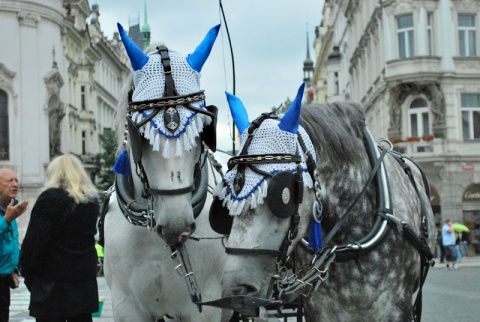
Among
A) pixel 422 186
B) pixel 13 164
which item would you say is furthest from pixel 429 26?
pixel 422 186

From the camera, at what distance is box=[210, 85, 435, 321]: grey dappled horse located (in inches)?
152

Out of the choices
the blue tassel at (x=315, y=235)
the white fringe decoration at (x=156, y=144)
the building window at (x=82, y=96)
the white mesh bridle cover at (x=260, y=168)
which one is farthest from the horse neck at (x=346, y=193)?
the building window at (x=82, y=96)

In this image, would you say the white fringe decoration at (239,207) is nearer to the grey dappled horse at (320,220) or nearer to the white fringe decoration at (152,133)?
the grey dappled horse at (320,220)

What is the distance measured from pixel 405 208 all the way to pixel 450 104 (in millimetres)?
31747

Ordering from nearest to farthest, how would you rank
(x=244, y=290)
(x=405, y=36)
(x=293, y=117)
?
(x=244, y=290), (x=293, y=117), (x=405, y=36)

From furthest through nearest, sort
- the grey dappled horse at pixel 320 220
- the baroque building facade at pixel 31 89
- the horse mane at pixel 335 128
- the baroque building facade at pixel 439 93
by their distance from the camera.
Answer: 1. the baroque building facade at pixel 31 89
2. the baroque building facade at pixel 439 93
3. the horse mane at pixel 335 128
4. the grey dappled horse at pixel 320 220

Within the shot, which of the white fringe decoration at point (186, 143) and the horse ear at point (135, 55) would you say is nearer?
the white fringe decoration at point (186, 143)

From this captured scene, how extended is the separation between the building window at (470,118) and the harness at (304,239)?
31.8 metres

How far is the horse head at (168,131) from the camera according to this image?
4.48 meters

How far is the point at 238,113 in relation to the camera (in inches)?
167

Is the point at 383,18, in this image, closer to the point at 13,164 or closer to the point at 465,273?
the point at 465,273

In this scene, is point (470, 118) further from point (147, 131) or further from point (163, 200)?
point (163, 200)

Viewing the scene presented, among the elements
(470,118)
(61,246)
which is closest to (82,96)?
(470,118)

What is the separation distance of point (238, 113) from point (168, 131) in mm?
518
